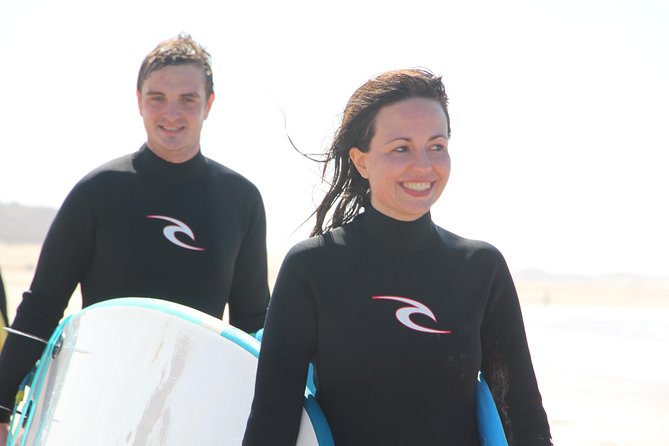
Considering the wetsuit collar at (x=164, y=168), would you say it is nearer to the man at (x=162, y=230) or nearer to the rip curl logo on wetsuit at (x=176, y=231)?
the man at (x=162, y=230)

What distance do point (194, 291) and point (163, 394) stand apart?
92cm

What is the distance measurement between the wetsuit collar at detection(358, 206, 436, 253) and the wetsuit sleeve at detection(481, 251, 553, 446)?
0.53 feet

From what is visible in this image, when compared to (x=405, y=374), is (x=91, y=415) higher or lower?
lower

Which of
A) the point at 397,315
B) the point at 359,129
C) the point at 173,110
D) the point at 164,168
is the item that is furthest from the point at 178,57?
the point at 397,315

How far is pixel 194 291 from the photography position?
2.90 metres

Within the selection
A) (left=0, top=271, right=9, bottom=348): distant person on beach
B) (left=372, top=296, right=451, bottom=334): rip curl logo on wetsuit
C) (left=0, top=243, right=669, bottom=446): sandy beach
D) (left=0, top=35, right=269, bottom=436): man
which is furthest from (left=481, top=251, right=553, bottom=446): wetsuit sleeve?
(left=0, top=243, right=669, bottom=446): sandy beach

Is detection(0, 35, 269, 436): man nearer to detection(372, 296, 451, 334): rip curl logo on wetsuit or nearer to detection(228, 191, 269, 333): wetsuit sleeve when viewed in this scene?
detection(228, 191, 269, 333): wetsuit sleeve

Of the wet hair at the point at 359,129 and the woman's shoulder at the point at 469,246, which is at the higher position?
the wet hair at the point at 359,129

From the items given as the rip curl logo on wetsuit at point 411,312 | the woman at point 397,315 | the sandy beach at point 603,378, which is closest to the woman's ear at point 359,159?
the woman at point 397,315

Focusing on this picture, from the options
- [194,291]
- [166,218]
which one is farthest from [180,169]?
[194,291]

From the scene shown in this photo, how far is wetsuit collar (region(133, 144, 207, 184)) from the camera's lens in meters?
3.02

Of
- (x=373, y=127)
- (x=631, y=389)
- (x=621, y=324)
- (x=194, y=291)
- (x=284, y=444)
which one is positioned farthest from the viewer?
(x=621, y=324)

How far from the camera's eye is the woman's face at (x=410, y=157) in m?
1.89

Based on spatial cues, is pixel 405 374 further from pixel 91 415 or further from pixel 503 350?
pixel 91 415
